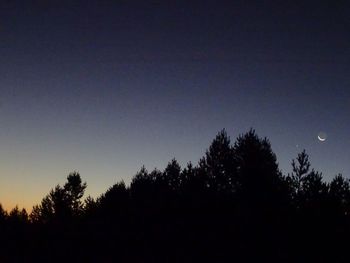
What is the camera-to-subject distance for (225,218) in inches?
1032

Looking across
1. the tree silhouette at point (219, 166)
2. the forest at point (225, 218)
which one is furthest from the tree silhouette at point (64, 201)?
the tree silhouette at point (219, 166)

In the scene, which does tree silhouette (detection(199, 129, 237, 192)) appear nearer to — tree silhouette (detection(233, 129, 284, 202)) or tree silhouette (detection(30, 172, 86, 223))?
tree silhouette (detection(233, 129, 284, 202))

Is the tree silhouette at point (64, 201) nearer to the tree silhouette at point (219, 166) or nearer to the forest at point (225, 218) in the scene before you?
the forest at point (225, 218)

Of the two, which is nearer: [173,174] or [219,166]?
[219,166]

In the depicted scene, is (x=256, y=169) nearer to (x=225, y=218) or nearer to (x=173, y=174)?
(x=225, y=218)

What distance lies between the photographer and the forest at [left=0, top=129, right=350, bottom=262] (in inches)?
937

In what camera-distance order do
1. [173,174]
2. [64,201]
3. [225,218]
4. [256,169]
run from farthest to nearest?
[64,201], [173,174], [256,169], [225,218]

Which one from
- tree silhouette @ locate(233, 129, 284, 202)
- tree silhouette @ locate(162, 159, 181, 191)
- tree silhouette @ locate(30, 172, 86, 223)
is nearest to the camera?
tree silhouette @ locate(233, 129, 284, 202)

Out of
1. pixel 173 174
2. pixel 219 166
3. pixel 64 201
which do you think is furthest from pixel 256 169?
pixel 64 201

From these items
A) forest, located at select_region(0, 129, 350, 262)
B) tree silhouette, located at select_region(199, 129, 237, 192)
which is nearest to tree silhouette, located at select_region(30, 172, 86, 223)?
forest, located at select_region(0, 129, 350, 262)

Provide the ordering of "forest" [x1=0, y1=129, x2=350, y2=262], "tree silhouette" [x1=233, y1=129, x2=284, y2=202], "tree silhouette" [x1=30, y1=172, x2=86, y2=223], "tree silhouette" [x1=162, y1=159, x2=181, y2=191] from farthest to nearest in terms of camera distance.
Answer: "tree silhouette" [x1=30, y1=172, x2=86, y2=223]
"tree silhouette" [x1=162, y1=159, x2=181, y2=191]
"tree silhouette" [x1=233, y1=129, x2=284, y2=202]
"forest" [x1=0, y1=129, x2=350, y2=262]

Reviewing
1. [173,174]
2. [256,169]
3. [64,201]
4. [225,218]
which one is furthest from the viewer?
[64,201]

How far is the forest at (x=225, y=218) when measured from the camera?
23.8m

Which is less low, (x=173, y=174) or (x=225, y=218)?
(x=173, y=174)
